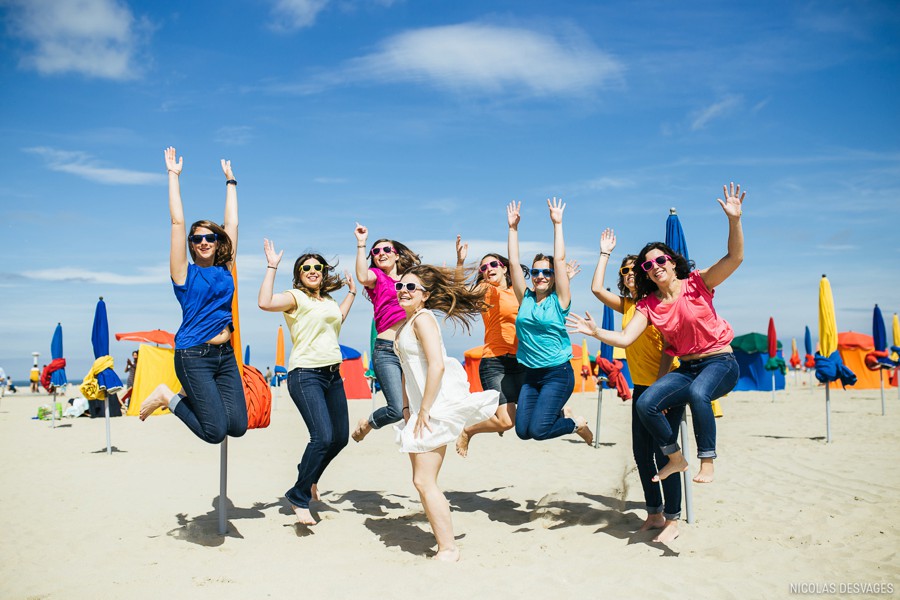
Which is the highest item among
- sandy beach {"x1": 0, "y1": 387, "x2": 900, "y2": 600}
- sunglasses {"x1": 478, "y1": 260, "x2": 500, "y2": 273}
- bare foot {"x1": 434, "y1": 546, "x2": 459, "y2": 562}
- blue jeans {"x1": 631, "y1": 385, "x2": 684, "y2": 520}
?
sunglasses {"x1": 478, "y1": 260, "x2": 500, "y2": 273}

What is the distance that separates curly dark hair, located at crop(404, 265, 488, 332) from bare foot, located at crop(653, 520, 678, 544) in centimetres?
207

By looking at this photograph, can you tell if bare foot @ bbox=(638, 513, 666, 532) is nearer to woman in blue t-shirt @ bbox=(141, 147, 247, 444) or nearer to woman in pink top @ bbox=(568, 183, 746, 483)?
woman in pink top @ bbox=(568, 183, 746, 483)

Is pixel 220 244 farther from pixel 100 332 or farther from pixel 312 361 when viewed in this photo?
pixel 100 332

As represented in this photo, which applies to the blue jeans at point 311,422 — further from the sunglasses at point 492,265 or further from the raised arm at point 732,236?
the raised arm at point 732,236

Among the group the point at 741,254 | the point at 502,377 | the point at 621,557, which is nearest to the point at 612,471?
the point at 502,377

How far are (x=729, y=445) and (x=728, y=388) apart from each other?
260 inches

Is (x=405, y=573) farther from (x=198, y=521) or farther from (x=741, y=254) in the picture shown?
(x=741, y=254)

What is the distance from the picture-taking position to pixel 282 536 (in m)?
5.46

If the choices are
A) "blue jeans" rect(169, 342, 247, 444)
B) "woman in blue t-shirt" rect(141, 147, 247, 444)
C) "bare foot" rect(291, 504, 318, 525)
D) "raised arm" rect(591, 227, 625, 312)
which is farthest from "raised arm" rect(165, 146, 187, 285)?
"raised arm" rect(591, 227, 625, 312)

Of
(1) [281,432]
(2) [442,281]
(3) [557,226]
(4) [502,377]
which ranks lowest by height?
(1) [281,432]

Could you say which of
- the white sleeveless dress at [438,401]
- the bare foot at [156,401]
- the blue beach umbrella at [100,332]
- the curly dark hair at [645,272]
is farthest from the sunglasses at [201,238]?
the blue beach umbrella at [100,332]

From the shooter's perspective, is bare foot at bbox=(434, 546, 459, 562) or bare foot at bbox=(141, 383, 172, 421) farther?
bare foot at bbox=(141, 383, 172, 421)

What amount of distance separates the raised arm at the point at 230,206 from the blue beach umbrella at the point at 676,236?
3.91m

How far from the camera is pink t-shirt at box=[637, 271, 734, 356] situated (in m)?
4.86
